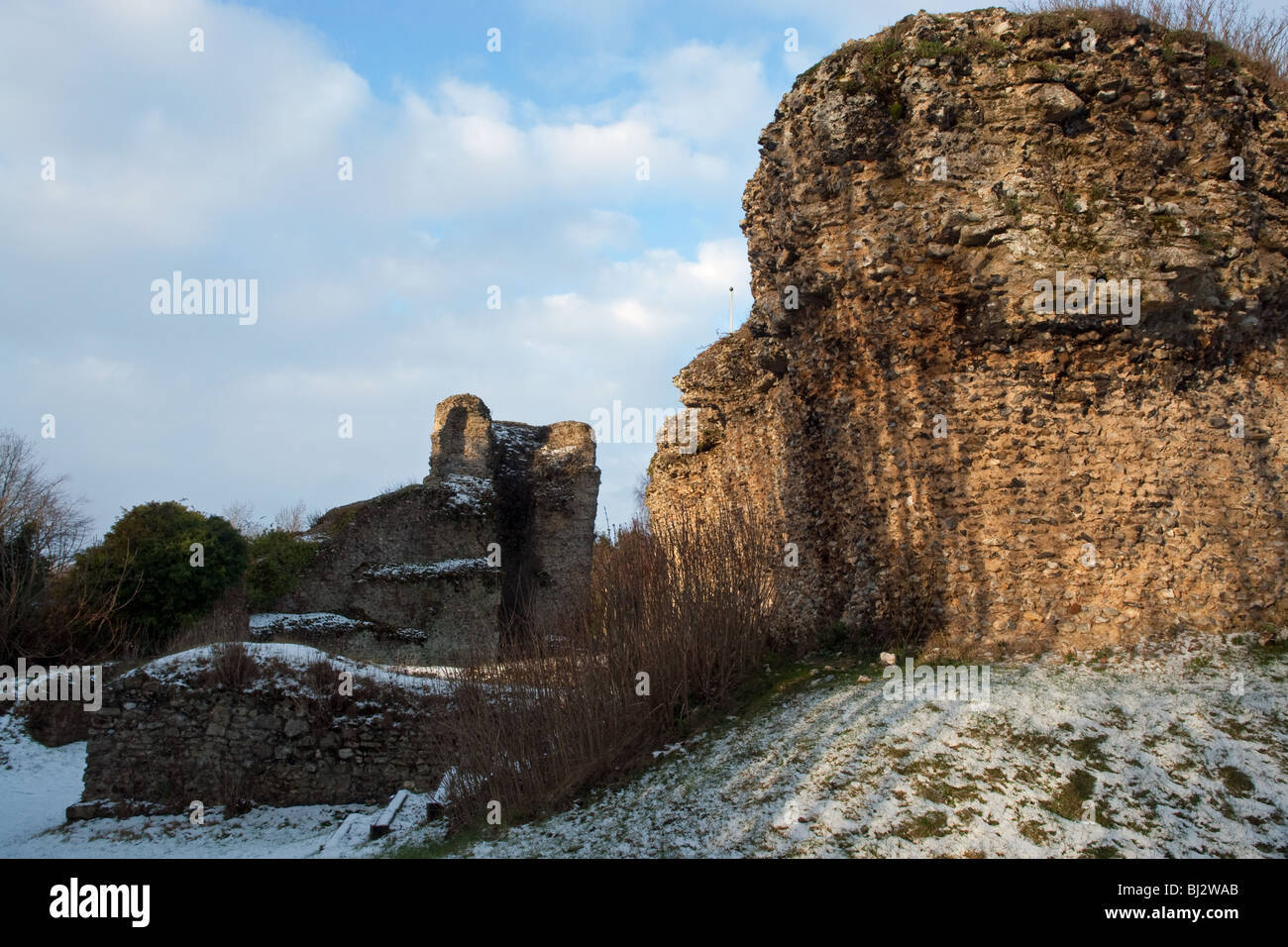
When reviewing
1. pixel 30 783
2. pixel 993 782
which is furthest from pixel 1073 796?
pixel 30 783

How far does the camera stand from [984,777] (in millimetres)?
6184

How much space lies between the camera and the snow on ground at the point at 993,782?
18.5 feet

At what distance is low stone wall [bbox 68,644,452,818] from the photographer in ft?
37.1

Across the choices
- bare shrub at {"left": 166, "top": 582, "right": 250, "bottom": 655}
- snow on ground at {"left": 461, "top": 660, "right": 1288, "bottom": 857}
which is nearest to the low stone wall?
bare shrub at {"left": 166, "top": 582, "right": 250, "bottom": 655}

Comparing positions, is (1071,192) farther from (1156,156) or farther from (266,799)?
(266,799)

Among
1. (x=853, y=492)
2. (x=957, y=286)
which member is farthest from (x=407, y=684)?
(x=957, y=286)

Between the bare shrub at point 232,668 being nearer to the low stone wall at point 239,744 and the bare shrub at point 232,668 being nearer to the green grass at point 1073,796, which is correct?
the low stone wall at point 239,744

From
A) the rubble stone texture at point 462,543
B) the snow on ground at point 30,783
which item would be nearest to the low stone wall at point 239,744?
the snow on ground at point 30,783

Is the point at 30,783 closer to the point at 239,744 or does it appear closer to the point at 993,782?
the point at 239,744

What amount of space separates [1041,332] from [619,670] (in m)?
5.29

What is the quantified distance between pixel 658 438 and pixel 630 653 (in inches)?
283

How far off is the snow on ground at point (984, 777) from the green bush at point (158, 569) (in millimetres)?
14130

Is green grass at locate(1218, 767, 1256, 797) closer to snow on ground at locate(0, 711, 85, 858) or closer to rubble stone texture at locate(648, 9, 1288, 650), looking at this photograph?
rubble stone texture at locate(648, 9, 1288, 650)

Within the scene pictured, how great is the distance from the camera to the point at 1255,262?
325 inches
